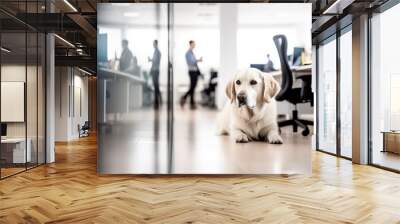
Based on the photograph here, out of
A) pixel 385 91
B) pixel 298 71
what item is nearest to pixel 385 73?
pixel 385 91

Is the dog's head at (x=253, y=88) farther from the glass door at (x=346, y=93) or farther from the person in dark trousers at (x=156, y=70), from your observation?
the glass door at (x=346, y=93)

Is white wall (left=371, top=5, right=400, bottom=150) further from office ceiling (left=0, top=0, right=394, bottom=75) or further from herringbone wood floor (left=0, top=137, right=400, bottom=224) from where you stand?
herringbone wood floor (left=0, top=137, right=400, bottom=224)

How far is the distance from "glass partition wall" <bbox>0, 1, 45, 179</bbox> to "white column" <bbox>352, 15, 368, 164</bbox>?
588 centimetres

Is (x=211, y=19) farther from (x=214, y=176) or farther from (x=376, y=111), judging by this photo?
(x=376, y=111)

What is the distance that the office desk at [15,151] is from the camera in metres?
5.85

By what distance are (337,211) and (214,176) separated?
2350 mm

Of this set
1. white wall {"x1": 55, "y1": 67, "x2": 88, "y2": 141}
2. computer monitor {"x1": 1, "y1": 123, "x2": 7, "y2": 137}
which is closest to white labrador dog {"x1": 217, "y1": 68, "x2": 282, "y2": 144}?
computer monitor {"x1": 1, "y1": 123, "x2": 7, "y2": 137}

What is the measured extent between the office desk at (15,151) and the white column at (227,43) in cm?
329

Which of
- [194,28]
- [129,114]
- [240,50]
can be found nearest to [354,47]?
[240,50]

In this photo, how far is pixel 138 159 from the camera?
567 cm

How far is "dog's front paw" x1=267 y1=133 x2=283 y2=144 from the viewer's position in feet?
18.3

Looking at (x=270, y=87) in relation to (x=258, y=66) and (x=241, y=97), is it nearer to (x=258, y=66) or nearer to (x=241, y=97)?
(x=258, y=66)

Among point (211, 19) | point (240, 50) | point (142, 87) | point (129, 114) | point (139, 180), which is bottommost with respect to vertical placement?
point (139, 180)

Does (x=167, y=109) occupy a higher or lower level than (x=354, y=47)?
lower
